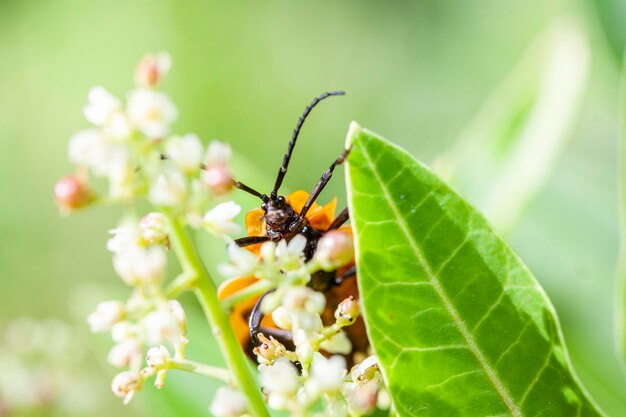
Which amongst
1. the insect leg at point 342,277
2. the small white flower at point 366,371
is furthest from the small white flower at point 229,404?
the insect leg at point 342,277

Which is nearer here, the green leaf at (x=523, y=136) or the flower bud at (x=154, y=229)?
the flower bud at (x=154, y=229)

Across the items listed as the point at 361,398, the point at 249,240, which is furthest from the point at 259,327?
the point at 361,398

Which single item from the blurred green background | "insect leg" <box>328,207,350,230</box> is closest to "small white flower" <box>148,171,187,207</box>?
"insect leg" <box>328,207,350,230</box>

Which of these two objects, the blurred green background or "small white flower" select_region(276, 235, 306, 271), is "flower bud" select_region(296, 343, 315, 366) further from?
the blurred green background

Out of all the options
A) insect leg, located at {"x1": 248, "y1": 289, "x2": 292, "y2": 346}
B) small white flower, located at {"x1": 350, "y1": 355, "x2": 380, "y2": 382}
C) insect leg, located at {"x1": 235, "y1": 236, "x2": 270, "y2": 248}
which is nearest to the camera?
small white flower, located at {"x1": 350, "y1": 355, "x2": 380, "y2": 382}

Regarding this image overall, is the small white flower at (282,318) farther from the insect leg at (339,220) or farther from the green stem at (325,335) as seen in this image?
the insect leg at (339,220)

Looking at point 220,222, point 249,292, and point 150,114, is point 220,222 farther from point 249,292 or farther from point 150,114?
point 150,114

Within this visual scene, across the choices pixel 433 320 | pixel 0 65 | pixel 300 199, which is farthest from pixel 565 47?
pixel 0 65
